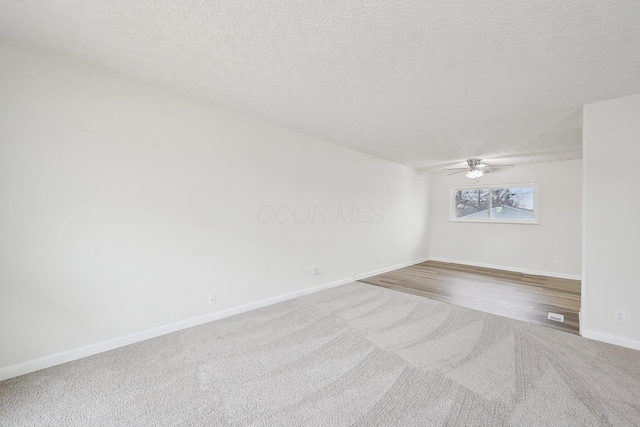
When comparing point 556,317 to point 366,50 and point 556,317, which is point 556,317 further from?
point 366,50

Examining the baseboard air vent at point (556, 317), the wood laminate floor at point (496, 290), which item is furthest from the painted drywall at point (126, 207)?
the baseboard air vent at point (556, 317)

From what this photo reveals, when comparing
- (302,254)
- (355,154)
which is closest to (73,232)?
(302,254)

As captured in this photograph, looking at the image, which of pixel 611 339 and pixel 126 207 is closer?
Result: pixel 126 207

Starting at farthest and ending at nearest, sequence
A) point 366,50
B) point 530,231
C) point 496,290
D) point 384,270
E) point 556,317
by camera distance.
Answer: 1. point 530,231
2. point 384,270
3. point 496,290
4. point 556,317
5. point 366,50

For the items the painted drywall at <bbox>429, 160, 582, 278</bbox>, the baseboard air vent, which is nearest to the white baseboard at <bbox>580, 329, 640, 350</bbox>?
the baseboard air vent

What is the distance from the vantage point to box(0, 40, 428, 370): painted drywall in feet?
6.36

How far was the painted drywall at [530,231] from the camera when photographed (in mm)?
5176

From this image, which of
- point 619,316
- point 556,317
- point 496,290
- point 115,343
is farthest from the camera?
point 496,290

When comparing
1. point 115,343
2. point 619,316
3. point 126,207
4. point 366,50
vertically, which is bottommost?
point 115,343

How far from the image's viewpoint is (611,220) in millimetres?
2570

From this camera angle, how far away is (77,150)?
2.14 m

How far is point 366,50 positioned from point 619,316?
3.45 meters

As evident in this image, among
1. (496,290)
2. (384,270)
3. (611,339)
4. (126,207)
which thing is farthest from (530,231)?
(126,207)

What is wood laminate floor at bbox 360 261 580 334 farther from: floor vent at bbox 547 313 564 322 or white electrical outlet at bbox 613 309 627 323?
white electrical outlet at bbox 613 309 627 323
